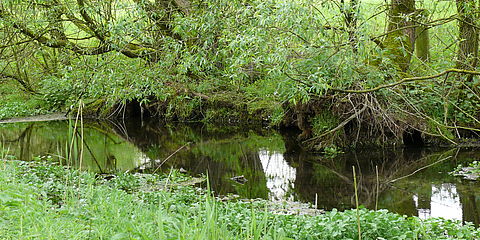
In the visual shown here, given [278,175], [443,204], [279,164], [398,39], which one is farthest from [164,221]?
[398,39]

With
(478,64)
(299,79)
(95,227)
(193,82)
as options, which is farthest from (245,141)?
(95,227)

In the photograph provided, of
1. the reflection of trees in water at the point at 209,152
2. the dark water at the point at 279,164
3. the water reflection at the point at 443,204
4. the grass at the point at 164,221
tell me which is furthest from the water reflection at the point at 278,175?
the water reflection at the point at 443,204

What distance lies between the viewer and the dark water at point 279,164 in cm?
875

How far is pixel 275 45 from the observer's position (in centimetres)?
750

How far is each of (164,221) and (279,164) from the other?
8.82 m

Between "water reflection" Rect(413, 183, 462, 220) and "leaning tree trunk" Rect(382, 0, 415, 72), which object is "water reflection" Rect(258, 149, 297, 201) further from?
"leaning tree trunk" Rect(382, 0, 415, 72)

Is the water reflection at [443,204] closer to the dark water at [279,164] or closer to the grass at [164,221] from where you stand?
the dark water at [279,164]

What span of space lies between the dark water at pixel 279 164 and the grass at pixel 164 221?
680 mm

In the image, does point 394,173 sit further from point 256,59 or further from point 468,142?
point 256,59

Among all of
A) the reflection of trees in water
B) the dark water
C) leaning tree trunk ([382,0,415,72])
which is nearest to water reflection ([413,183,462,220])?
the dark water

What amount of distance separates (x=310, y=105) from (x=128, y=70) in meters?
4.90

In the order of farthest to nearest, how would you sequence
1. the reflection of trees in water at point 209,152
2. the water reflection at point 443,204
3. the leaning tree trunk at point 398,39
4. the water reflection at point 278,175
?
the leaning tree trunk at point 398,39 → the reflection of trees in water at point 209,152 → the water reflection at point 278,175 → the water reflection at point 443,204

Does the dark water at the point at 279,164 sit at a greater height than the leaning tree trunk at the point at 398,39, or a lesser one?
lesser

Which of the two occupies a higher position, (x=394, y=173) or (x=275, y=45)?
(x=275, y=45)
